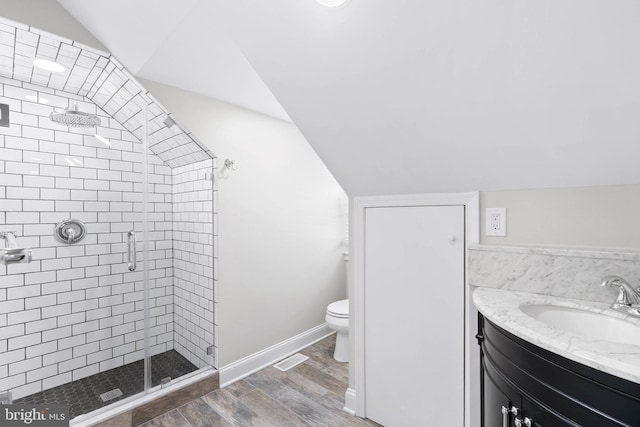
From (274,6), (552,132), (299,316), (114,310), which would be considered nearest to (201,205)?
(114,310)

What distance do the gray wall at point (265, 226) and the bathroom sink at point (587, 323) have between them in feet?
6.33

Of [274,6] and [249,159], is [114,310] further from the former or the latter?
[274,6]

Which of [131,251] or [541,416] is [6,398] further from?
[541,416]

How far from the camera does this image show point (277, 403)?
6.93 ft

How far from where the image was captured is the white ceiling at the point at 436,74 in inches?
37.8

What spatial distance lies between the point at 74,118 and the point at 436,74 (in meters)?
2.23

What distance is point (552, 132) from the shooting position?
3.82 ft

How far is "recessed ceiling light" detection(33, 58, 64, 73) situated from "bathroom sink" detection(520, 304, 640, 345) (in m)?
2.74

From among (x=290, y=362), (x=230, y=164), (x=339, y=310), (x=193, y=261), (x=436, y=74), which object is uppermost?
(x=436, y=74)

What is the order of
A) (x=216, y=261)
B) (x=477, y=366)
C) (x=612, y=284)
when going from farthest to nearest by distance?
1. (x=216, y=261)
2. (x=477, y=366)
3. (x=612, y=284)

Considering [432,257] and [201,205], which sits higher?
[201,205]

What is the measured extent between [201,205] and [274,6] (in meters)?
1.60

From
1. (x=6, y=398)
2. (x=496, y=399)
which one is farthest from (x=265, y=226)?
(x=496, y=399)

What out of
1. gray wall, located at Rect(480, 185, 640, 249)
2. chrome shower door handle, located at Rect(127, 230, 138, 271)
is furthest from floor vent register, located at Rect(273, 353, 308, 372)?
gray wall, located at Rect(480, 185, 640, 249)
